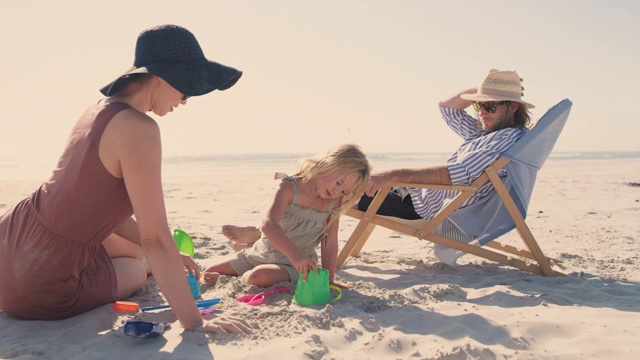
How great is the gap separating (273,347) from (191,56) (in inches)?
47.9

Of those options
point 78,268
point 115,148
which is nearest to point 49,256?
point 78,268

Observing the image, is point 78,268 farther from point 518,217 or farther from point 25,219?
point 518,217

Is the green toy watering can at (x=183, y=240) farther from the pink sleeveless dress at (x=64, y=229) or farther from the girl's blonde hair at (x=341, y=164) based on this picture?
the pink sleeveless dress at (x=64, y=229)

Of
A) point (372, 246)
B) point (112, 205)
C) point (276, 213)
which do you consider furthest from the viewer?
point (372, 246)

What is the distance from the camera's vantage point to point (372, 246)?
5.38m

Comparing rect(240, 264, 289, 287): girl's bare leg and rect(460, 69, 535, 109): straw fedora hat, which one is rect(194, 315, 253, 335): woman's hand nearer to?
rect(240, 264, 289, 287): girl's bare leg

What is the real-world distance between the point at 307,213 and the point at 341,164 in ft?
1.28

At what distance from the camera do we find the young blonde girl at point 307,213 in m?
3.38

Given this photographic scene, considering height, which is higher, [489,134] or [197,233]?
[489,134]

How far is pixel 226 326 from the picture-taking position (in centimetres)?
260

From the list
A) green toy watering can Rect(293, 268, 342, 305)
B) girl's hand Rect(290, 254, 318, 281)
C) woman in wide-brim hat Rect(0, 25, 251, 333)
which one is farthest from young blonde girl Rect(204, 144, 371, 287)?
woman in wide-brim hat Rect(0, 25, 251, 333)

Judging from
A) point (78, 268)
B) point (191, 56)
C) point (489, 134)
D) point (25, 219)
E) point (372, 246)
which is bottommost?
point (372, 246)

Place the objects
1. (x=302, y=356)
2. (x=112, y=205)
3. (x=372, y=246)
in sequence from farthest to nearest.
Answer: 1. (x=372, y=246)
2. (x=112, y=205)
3. (x=302, y=356)

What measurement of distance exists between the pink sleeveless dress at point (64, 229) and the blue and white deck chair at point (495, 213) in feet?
→ 6.31
